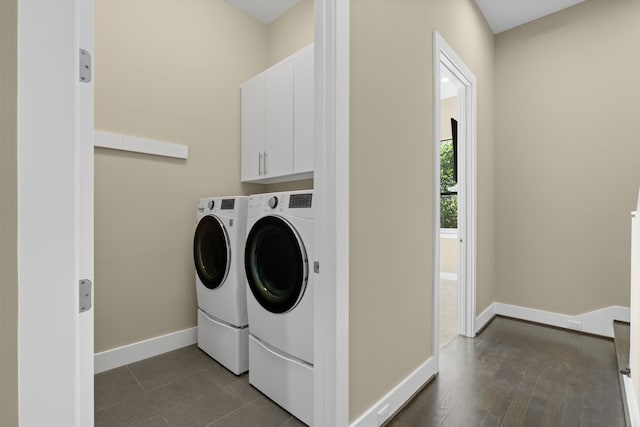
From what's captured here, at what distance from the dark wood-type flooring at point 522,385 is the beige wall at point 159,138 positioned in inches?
74.6

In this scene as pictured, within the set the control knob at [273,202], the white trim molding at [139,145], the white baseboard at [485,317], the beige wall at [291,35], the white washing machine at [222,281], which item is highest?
the beige wall at [291,35]

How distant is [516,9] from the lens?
2.88 m

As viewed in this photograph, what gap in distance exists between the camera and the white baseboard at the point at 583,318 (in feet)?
8.61

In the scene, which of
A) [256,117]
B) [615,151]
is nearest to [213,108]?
[256,117]

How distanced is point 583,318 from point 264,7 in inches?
158

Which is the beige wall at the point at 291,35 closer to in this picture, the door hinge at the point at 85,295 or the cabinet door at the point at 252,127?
the cabinet door at the point at 252,127

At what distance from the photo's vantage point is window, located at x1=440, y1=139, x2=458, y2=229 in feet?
17.2

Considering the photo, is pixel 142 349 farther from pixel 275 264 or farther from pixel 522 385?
pixel 522 385

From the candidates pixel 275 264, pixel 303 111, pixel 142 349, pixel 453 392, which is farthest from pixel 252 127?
pixel 453 392

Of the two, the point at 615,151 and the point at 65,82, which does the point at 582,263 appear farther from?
the point at 65,82

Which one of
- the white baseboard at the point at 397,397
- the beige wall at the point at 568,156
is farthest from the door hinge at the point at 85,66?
the beige wall at the point at 568,156

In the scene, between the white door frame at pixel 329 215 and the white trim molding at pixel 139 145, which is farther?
the white trim molding at pixel 139 145

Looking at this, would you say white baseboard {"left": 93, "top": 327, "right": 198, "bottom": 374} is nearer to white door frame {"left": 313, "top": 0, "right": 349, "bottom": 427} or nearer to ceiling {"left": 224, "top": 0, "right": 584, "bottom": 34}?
white door frame {"left": 313, "top": 0, "right": 349, "bottom": 427}

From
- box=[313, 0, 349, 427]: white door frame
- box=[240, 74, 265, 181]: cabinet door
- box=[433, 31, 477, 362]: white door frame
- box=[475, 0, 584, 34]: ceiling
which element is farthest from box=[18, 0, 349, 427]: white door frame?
box=[475, 0, 584, 34]: ceiling
